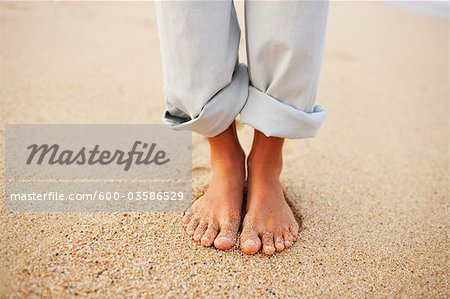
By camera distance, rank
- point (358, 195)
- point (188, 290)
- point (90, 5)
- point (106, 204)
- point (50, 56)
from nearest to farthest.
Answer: point (188, 290)
point (106, 204)
point (358, 195)
point (50, 56)
point (90, 5)

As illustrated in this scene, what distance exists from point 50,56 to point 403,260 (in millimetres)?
1783

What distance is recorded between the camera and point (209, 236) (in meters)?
0.95

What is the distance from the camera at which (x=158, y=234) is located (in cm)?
97

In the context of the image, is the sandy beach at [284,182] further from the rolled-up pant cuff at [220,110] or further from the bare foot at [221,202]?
the rolled-up pant cuff at [220,110]

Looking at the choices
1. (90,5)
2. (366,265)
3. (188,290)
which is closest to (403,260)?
(366,265)

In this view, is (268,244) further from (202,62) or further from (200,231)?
(202,62)

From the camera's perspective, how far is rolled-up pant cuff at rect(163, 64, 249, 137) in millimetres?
885

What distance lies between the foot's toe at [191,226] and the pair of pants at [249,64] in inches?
8.7

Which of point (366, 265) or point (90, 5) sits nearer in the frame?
point (366, 265)

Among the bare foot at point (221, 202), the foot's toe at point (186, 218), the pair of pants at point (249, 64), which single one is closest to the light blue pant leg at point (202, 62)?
the pair of pants at point (249, 64)

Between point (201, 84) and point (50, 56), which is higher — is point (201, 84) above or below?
above

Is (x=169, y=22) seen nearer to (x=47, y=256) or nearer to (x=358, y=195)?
(x=47, y=256)

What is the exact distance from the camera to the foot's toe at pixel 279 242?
94 cm

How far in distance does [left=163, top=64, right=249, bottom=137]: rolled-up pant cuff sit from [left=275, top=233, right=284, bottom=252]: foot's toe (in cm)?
28
